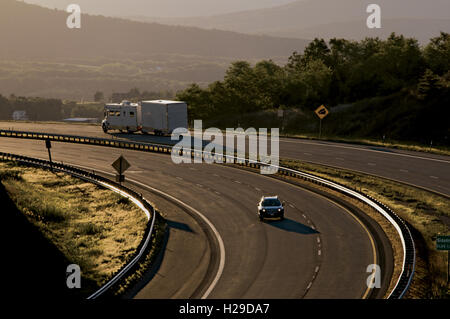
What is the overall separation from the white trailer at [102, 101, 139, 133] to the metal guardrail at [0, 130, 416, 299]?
5.52 m

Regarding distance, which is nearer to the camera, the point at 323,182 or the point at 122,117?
the point at 323,182

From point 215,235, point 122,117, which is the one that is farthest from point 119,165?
point 122,117

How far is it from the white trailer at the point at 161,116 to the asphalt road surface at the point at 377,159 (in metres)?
1.28

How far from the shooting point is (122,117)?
60062 millimetres

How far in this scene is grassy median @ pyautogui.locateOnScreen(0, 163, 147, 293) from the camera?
2232 cm

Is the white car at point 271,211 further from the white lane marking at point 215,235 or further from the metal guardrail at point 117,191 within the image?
the metal guardrail at point 117,191

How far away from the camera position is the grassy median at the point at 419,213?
18.3 m

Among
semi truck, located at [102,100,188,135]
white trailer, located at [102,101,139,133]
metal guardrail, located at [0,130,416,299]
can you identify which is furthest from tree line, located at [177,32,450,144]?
metal guardrail, located at [0,130,416,299]

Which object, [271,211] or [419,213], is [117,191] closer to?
[271,211]

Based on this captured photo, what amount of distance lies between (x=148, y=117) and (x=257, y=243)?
37.0 metres

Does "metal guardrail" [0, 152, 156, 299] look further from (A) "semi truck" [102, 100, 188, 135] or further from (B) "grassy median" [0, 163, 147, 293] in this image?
(A) "semi truck" [102, 100, 188, 135]
